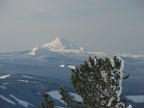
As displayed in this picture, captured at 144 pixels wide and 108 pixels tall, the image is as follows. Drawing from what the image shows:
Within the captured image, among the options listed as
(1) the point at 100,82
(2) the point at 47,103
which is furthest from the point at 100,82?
(2) the point at 47,103

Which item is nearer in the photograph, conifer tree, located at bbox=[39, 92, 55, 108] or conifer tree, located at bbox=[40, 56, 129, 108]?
conifer tree, located at bbox=[40, 56, 129, 108]

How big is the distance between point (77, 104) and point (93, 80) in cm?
429

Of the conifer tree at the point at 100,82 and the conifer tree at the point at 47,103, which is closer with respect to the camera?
the conifer tree at the point at 100,82

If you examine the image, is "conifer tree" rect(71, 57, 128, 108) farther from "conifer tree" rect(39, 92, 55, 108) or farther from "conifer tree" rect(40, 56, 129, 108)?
"conifer tree" rect(39, 92, 55, 108)

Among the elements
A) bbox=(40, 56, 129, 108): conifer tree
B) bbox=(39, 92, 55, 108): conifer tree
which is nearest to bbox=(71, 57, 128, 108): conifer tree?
bbox=(40, 56, 129, 108): conifer tree

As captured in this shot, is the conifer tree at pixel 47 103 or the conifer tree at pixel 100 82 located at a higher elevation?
the conifer tree at pixel 100 82

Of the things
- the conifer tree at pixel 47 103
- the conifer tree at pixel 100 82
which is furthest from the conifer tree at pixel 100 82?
the conifer tree at pixel 47 103

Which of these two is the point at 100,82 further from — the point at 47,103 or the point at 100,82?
the point at 47,103

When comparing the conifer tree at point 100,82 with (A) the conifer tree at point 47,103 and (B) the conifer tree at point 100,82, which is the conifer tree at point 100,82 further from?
(A) the conifer tree at point 47,103

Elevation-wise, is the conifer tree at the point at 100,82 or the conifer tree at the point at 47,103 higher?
the conifer tree at the point at 100,82

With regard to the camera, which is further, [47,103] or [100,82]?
[47,103]

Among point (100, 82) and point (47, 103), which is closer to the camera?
point (100, 82)

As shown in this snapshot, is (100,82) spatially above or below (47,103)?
above

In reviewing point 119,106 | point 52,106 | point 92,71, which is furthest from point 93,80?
point 52,106
